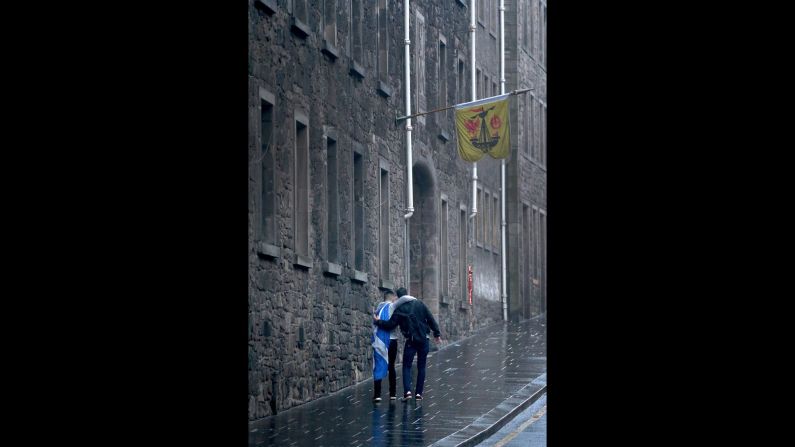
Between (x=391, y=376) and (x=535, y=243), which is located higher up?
(x=535, y=243)

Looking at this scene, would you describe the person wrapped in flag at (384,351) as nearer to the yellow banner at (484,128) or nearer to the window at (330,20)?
the window at (330,20)

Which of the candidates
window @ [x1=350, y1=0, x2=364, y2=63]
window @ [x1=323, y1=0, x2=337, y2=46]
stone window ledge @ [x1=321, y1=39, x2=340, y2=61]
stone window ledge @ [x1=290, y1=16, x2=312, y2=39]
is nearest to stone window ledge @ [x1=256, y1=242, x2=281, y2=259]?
stone window ledge @ [x1=290, y1=16, x2=312, y2=39]

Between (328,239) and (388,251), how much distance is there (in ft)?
12.6

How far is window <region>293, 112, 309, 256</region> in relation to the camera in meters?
22.4

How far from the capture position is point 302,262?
21891 millimetres

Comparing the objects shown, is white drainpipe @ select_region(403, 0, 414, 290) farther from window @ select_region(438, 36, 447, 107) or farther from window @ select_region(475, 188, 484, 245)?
window @ select_region(475, 188, 484, 245)

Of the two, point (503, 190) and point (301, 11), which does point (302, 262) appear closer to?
point (301, 11)

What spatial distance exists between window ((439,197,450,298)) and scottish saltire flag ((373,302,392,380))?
39.3ft

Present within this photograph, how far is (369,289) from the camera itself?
86.1ft

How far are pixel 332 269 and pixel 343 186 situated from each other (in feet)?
5.45

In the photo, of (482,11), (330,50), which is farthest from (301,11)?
(482,11)
